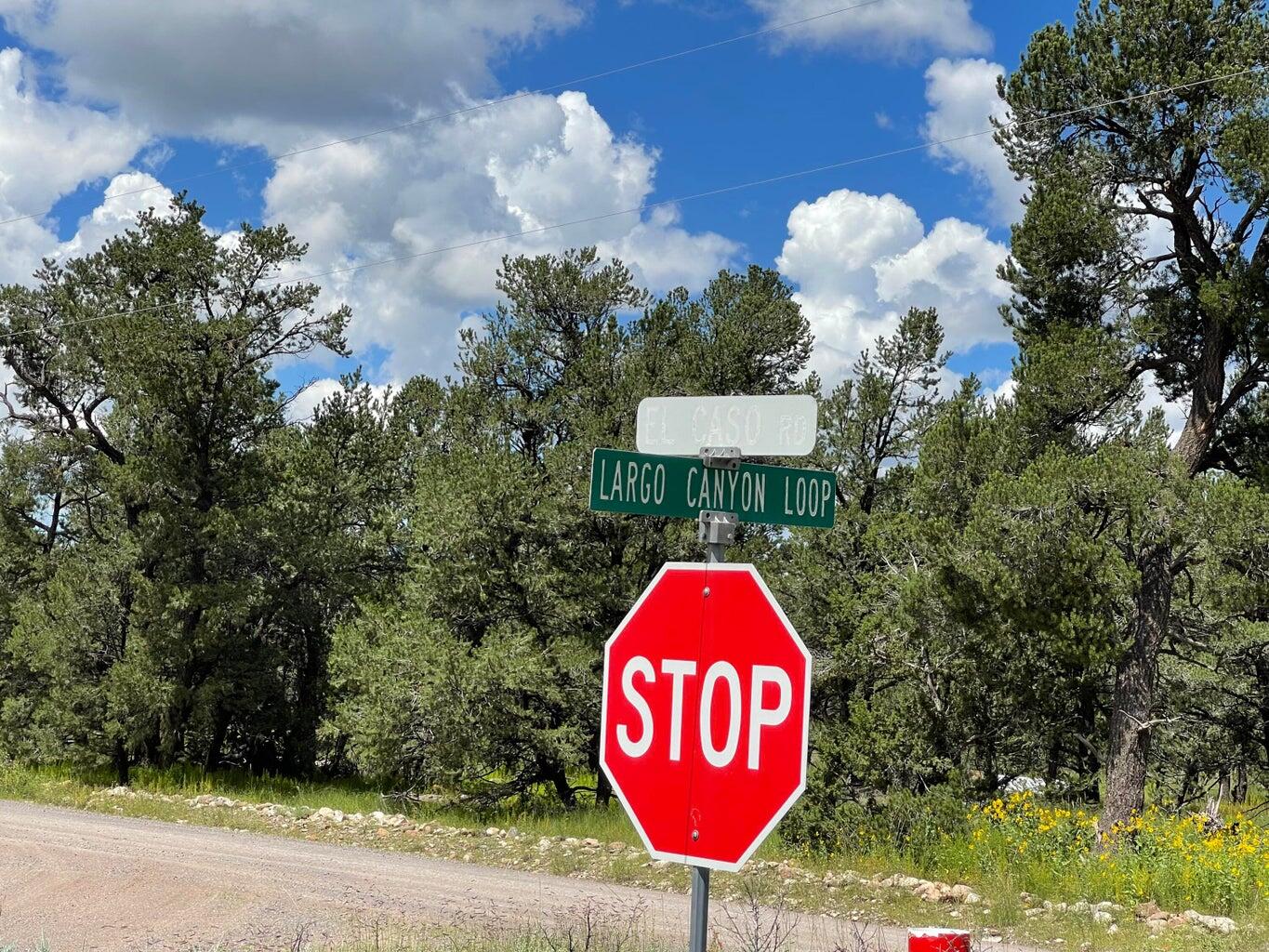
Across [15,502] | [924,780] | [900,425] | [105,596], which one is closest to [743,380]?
[900,425]

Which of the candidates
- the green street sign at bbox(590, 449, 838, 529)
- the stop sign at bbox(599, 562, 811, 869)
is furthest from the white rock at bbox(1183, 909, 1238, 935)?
the stop sign at bbox(599, 562, 811, 869)

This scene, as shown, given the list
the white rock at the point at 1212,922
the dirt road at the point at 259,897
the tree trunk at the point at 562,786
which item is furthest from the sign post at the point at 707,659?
the tree trunk at the point at 562,786

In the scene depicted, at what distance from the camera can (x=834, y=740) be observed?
1540 centimetres

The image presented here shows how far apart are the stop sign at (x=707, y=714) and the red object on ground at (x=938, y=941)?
4.87 ft

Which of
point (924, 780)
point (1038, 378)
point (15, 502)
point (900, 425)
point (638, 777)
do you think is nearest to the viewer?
point (638, 777)

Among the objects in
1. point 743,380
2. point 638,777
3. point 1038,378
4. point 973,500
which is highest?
point 743,380

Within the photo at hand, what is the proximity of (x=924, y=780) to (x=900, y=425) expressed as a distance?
6.46 m

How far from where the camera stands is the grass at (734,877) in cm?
905

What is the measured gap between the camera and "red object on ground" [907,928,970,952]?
464 centimetres

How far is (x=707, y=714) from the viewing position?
12.4 feet

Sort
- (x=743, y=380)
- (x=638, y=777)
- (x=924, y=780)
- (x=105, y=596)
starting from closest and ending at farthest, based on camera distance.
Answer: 1. (x=638, y=777)
2. (x=924, y=780)
3. (x=743, y=380)
4. (x=105, y=596)

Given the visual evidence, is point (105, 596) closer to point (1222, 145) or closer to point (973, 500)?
point (973, 500)

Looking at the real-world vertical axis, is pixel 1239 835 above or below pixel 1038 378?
below

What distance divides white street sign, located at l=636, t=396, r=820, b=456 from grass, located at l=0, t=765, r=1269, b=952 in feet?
12.2
